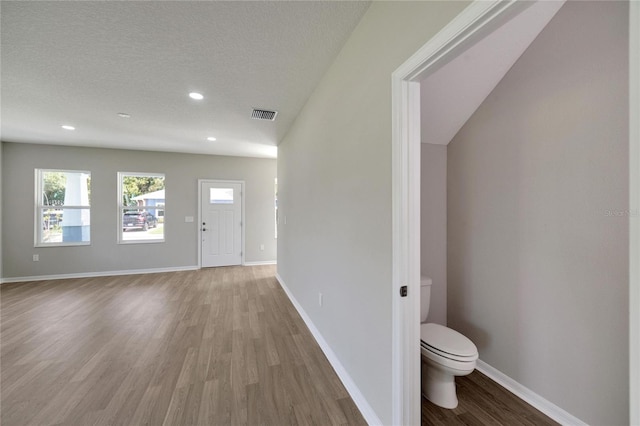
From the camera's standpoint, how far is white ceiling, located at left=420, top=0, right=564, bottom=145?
1554 mm

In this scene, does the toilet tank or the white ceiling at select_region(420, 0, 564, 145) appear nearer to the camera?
the white ceiling at select_region(420, 0, 564, 145)

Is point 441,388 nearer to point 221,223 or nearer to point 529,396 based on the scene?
point 529,396

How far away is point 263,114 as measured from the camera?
311 centimetres

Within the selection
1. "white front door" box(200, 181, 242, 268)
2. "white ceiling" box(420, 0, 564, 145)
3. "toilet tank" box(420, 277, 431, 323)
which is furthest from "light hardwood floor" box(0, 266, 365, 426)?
"white ceiling" box(420, 0, 564, 145)

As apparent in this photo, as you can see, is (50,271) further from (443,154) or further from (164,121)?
(443,154)

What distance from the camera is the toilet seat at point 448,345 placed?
1.56m

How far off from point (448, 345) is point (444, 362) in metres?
0.11

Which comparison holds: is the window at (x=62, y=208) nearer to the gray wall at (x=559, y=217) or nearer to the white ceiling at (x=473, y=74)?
the white ceiling at (x=473, y=74)

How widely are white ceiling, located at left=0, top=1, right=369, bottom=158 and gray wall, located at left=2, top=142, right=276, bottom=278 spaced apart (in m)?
1.30

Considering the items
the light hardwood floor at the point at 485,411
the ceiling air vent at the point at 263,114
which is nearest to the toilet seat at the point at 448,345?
the light hardwood floor at the point at 485,411

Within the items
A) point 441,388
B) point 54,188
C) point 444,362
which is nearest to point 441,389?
point 441,388

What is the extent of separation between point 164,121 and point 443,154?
3557 mm

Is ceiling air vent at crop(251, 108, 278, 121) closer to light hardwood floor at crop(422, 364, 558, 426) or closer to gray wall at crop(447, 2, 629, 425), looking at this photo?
gray wall at crop(447, 2, 629, 425)

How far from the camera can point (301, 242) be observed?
3.00m
